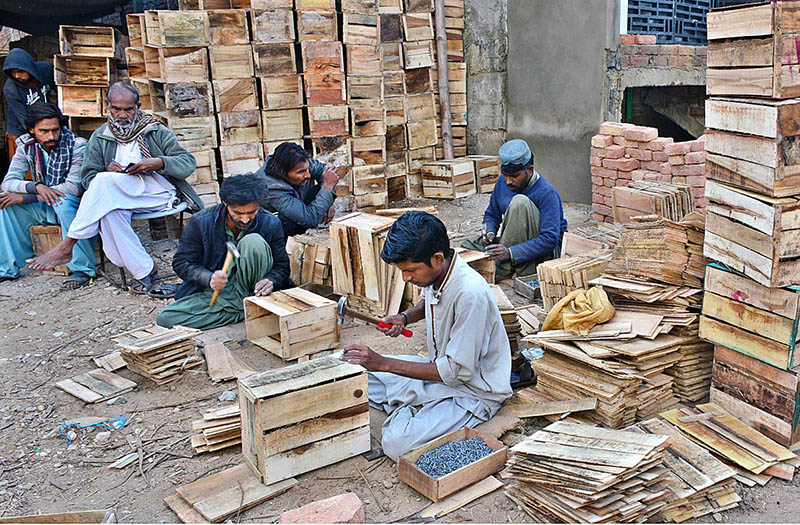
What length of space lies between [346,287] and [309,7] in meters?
4.47

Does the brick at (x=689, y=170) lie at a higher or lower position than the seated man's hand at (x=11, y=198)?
lower

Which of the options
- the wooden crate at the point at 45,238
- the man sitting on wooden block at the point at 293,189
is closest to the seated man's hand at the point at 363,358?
the man sitting on wooden block at the point at 293,189

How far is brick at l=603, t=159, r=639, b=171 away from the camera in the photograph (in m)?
8.65

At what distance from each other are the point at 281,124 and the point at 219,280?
3.88 metres

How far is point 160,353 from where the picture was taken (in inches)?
189

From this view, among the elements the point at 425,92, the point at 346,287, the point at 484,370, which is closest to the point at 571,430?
the point at 484,370

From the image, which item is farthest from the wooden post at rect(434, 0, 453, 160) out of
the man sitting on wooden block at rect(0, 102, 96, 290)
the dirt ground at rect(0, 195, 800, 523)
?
the man sitting on wooden block at rect(0, 102, 96, 290)

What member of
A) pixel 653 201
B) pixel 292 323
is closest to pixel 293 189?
pixel 292 323

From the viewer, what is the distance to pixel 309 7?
8695 mm

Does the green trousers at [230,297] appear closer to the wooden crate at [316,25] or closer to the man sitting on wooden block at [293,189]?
the man sitting on wooden block at [293,189]

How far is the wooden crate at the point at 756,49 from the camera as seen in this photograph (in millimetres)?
3357

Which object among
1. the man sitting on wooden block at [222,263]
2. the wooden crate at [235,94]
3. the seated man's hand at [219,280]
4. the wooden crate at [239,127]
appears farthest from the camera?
the wooden crate at [239,127]

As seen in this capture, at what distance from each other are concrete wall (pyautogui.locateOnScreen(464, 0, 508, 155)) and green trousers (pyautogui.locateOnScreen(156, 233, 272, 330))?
21.3 feet

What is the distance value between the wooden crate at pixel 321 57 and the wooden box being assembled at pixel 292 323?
423 cm
